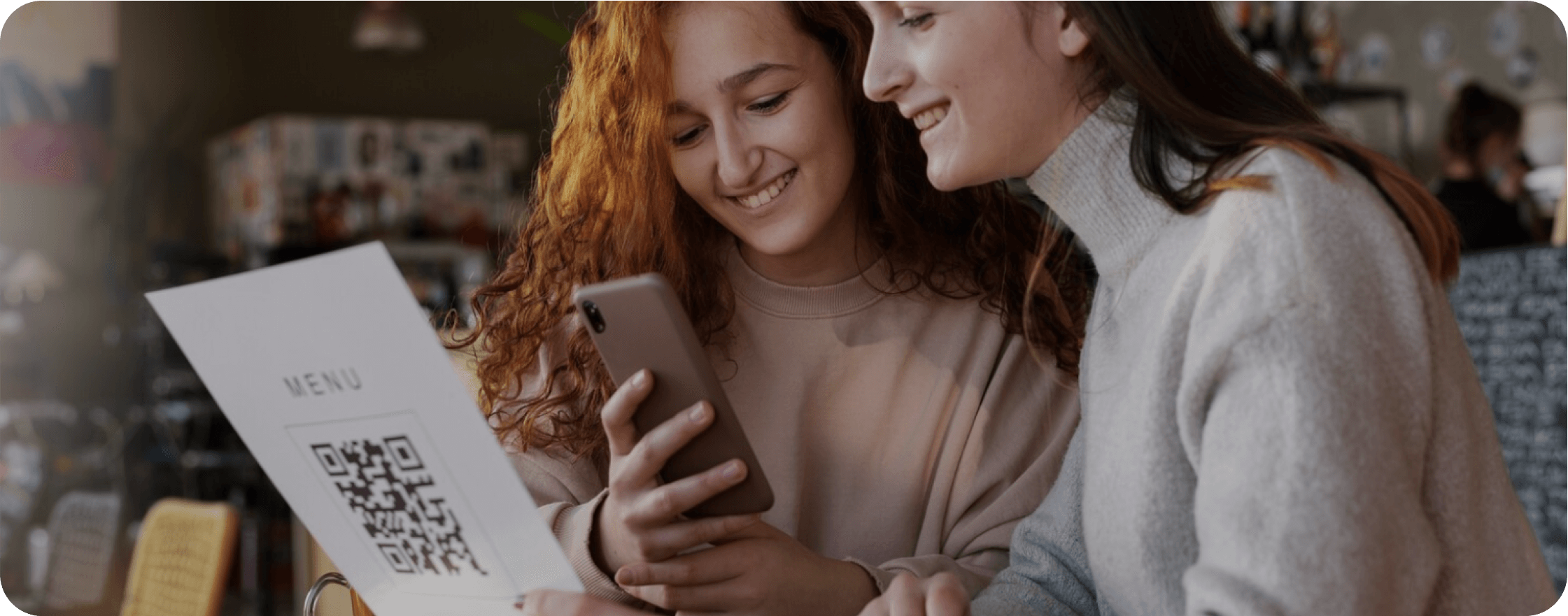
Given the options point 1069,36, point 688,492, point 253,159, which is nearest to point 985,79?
point 1069,36

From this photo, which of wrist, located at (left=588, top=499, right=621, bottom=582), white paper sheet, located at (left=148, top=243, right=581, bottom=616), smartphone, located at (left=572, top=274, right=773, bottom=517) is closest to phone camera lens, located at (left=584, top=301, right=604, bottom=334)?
smartphone, located at (left=572, top=274, right=773, bottom=517)

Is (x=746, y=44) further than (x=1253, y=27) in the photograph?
No

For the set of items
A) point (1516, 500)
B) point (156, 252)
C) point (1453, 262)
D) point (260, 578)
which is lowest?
point (260, 578)

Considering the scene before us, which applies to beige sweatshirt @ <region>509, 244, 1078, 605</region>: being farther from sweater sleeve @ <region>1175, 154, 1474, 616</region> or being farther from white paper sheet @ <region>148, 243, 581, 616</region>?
sweater sleeve @ <region>1175, 154, 1474, 616</region>

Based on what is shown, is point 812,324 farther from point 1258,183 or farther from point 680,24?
point 1258,183

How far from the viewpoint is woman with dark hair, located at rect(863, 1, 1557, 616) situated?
0.75 m

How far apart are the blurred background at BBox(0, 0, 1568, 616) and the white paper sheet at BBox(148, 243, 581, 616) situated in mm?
3595

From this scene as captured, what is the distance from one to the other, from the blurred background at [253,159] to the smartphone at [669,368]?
3492 mm

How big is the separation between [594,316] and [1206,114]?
0.44 meters

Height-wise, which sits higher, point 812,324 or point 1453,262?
A: point 1453,262

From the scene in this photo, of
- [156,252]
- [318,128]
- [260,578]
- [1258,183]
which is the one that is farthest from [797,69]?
[318,128]

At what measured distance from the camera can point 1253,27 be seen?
3875 mm

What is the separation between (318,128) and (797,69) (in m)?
5.28

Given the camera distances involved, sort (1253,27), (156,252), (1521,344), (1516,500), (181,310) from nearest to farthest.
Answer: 1. (1516,500)
2. (181,310)
3. (1521,344)
4. (1253,27)
5. (156,252)
